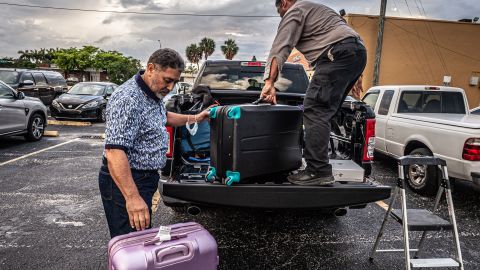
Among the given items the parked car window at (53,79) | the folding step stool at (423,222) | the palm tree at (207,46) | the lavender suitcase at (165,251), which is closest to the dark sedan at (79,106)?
the parked car window at (53,79)

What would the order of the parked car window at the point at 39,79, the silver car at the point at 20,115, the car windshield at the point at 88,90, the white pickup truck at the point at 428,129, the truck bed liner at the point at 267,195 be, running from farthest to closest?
the parked car window at the point at 39,79 < the car windshield at the point at 88,90 < the silver car at the point at 20,115 < the white pickup truck at the point at 428,129 < the truck bed liner at the point at 267,195

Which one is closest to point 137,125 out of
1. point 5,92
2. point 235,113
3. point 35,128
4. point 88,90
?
point 235,113

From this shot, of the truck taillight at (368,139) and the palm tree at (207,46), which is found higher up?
the palm tree at (207,46)

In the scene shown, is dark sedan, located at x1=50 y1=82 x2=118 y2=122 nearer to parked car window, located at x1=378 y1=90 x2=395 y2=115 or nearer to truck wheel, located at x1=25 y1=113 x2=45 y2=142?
truck wheel, located at x1=25 y1=113 x2=45 y2=142

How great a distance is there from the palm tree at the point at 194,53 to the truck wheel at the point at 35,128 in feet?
209

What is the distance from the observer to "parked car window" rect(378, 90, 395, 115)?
7160 mm

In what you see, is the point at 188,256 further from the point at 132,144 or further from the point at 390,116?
the point at 390,116

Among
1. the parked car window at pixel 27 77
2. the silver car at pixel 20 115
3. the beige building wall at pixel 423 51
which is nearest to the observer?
the silver car at pixel 20 115

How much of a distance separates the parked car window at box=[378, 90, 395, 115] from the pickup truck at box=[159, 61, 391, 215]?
112 inches

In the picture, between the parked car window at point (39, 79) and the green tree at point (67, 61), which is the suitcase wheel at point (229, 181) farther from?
the green tree at point (67, 61)

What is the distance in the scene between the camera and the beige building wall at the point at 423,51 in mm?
22219

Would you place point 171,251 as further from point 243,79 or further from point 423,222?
point 243,79

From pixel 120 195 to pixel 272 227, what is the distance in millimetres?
2456

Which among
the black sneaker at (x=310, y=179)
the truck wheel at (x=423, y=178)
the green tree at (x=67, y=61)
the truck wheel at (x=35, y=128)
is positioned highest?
the green tree at (x=67, y=61)
